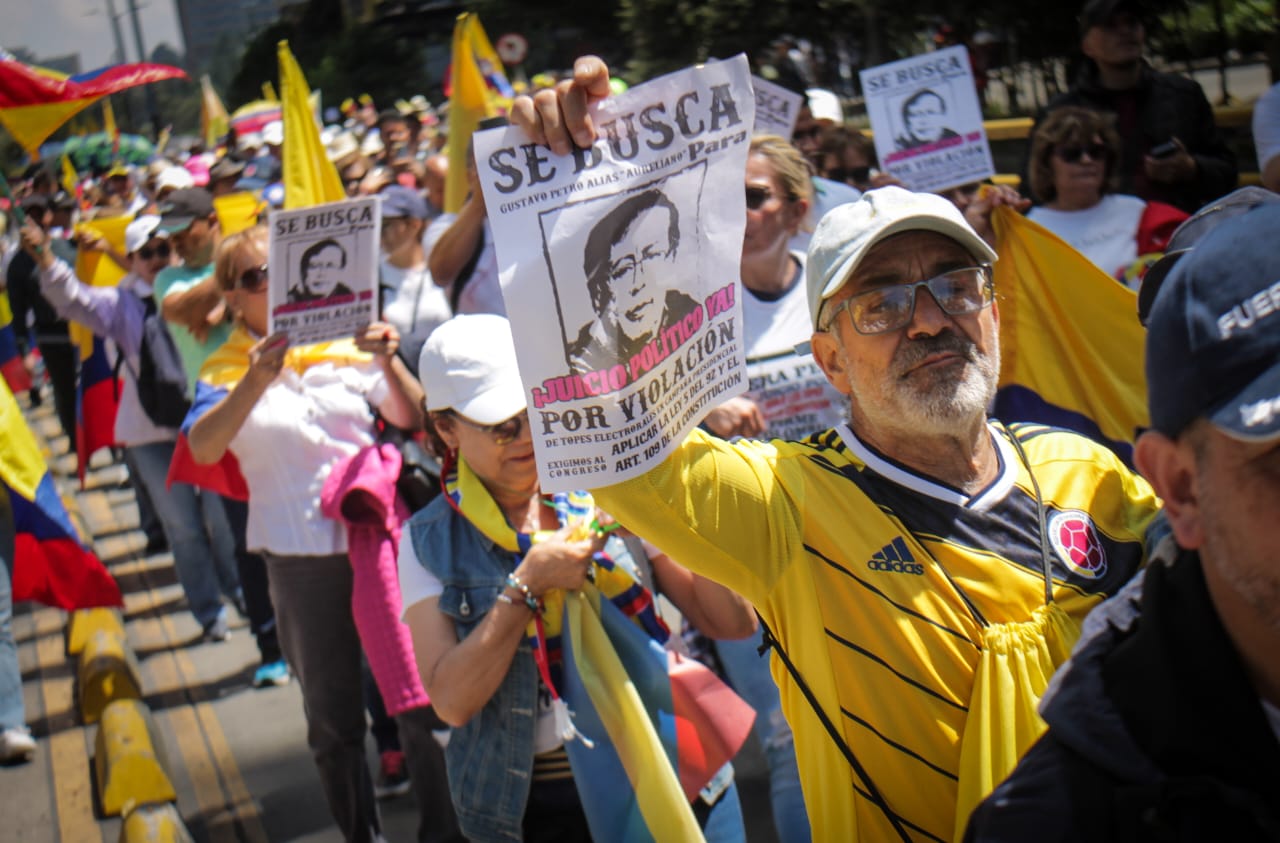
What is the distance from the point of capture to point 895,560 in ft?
7.27

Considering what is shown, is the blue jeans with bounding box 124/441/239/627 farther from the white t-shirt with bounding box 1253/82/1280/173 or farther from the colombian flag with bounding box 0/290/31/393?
the white t-shirt with bounding box 1253/82/1280/173

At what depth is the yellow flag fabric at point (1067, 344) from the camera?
401 centimetres

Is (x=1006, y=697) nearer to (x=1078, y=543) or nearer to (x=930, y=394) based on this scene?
(x=1078, y=543)

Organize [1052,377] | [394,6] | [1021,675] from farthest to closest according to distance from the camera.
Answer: [394,6]
[1052,377]
[1021,675]

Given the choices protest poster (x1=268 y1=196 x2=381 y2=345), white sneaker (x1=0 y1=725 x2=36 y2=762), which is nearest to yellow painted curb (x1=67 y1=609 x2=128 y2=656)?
white sneaker (x1=0 y1=725 x2=36 y2=762)

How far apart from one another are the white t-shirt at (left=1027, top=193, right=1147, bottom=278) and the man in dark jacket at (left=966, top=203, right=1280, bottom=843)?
Answer: 12.4ft

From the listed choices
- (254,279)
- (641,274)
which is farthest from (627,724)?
(254,279)

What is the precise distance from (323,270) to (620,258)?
9.19 ft

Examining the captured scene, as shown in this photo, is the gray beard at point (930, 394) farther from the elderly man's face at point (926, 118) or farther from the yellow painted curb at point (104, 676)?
the yellow painted curb at point (104, 676)

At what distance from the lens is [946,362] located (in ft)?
7.83

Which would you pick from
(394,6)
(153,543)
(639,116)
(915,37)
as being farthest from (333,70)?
(639,116)

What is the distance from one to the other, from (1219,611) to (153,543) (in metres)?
10.2

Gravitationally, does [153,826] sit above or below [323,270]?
below

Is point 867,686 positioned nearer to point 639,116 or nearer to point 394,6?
point 639,116
